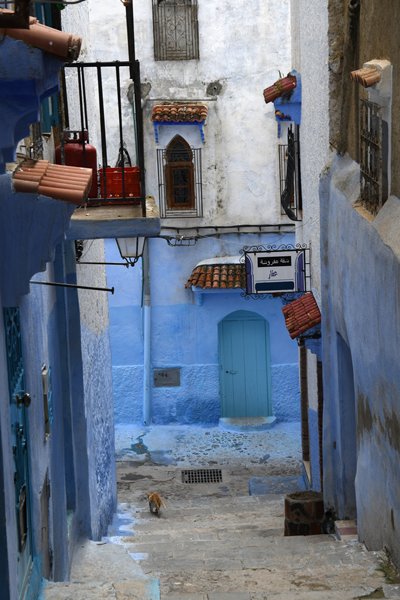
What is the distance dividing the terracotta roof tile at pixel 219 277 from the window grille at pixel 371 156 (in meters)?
8.77

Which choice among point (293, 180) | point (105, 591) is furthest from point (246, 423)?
point (105, 591)

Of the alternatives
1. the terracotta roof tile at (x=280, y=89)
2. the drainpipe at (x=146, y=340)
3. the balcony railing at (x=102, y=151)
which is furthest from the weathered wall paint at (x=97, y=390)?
the drainpipe at (x=146, y=340)

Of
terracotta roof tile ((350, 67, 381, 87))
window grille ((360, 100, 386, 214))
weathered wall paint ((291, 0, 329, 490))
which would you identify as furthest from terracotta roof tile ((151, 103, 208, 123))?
terracotta roof tile ((350, 67, 381, 87))

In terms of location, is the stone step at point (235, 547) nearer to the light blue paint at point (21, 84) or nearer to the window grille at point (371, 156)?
the window grille at point (371, 156)

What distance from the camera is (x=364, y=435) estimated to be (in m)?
9.42

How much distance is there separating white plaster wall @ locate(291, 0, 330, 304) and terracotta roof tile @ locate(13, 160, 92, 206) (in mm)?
6957

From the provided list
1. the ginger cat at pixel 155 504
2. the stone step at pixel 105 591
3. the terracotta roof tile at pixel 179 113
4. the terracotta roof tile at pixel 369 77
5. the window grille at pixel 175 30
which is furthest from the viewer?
the window grille at pixel 175 30

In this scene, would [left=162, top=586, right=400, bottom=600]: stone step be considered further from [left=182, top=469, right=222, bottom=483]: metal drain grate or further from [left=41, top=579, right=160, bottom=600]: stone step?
[left=182, top=469, right=222, bottom=483]: metal drain grate

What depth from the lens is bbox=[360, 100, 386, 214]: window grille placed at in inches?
347

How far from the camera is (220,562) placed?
9305 mm

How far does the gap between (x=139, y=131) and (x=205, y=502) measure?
820 centimetres

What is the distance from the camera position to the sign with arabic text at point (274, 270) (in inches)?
533

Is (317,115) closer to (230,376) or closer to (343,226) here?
(343,226)

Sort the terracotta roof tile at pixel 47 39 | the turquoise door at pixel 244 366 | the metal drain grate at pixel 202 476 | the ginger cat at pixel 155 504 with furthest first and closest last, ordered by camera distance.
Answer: the turquoise door at pixel 244 366 < the metal drain grate at pixel 202 476 < the ginger cat at pixel 155 504 < the terracotta roof tile at pixel 47 39
